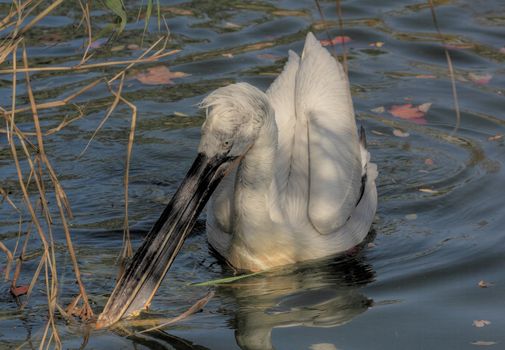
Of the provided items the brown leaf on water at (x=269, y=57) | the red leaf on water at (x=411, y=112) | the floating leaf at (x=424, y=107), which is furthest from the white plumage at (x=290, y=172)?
the brown leaf on water at (x=269, y=57)

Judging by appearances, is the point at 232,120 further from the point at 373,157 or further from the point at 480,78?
the point at 480,78

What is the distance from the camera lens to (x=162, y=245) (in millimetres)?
4656

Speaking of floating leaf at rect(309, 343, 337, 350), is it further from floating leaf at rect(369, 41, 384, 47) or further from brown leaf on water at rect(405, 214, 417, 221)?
floating leaf at rect(369, 41, 384, 47)

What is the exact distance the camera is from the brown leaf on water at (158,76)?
800cm

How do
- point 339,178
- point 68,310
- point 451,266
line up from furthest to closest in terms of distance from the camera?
1. point 339,178
2. point 451,266
3. point 68,310

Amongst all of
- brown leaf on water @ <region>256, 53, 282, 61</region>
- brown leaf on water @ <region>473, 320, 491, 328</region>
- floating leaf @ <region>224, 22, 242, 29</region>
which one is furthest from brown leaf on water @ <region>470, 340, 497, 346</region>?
floating leaf @ <region>224, 22, 242, 29</region>

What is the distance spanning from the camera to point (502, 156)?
6.75 m

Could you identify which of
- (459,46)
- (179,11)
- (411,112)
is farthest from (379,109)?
(179,11)

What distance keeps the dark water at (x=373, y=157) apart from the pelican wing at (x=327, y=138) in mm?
285

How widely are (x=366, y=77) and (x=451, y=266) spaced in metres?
3.03

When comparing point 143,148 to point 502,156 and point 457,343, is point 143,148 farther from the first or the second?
point 457,343

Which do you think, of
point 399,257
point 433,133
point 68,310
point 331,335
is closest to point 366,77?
point 433,133

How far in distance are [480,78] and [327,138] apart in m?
2.56

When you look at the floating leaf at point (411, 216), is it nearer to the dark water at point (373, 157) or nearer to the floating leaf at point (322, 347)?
the dark water at point (373, 157)
